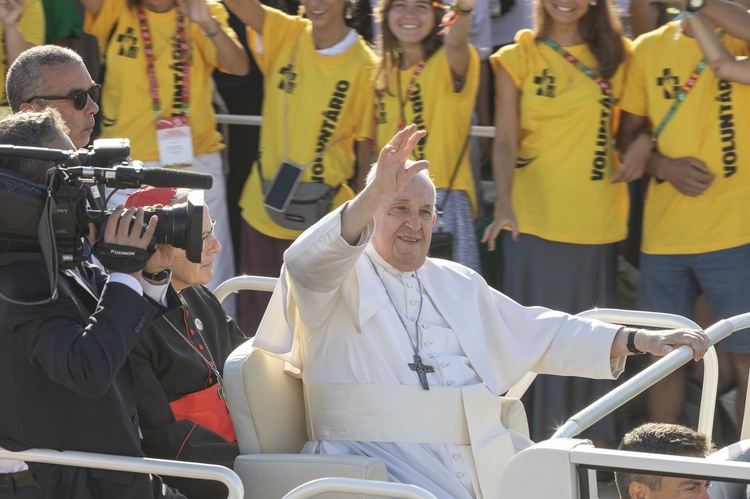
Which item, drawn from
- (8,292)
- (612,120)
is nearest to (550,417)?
(612,120)

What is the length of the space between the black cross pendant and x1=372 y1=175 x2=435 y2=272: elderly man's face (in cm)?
37

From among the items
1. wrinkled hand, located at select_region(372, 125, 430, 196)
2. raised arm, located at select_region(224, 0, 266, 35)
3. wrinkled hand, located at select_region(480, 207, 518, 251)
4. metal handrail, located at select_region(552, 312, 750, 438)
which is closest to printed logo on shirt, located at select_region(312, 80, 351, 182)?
raised arm, located at select_region(224, 0, 266, 35)

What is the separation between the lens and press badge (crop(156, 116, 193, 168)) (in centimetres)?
613

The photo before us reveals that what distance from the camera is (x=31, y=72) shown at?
4523 mm

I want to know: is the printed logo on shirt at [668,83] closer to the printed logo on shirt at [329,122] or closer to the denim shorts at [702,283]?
the denim shorts at [702,283]

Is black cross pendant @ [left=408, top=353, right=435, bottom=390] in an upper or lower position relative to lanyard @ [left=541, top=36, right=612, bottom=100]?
lower

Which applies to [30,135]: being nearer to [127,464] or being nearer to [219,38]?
[127,464]

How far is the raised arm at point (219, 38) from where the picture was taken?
239 inches

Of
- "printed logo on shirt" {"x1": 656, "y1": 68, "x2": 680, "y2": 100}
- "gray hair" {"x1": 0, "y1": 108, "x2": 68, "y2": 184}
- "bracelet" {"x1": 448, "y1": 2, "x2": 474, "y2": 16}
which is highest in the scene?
"gray hair" {"x1": 0, "y1": 108, "x2": 68, "y2": 184}

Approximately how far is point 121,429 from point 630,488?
1.42 m

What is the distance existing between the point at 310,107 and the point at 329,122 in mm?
118

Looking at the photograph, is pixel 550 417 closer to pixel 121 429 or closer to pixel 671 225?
pixel 671 225

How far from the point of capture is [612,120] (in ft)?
19.4

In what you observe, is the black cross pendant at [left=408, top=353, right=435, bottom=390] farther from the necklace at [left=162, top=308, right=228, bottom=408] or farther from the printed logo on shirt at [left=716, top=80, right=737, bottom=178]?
the printed logo on shirt at [left=716, top=80, right=737, bottom=178]
